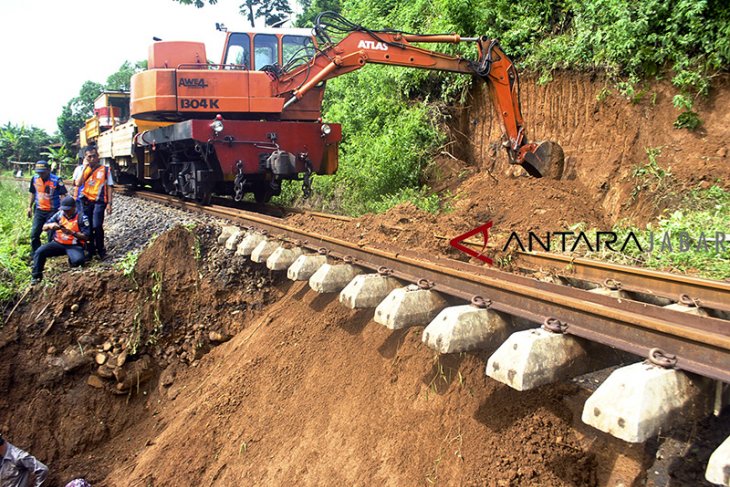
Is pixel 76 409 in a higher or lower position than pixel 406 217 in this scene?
lower

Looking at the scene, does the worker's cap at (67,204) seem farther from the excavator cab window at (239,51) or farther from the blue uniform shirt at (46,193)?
the excavator cab window at (239,51)

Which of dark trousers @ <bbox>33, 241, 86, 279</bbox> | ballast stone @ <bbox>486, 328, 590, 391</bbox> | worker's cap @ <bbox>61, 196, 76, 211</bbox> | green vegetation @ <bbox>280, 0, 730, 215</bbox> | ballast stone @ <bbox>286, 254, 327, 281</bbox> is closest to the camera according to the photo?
ballast stone @ <bbox>486, 328, 590, 391</bbox>

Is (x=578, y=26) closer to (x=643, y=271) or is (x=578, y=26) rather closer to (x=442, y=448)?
(x=643, y=271)

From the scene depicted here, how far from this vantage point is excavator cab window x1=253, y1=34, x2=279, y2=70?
9.36 meters

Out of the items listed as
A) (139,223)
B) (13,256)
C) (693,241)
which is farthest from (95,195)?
(693,241)

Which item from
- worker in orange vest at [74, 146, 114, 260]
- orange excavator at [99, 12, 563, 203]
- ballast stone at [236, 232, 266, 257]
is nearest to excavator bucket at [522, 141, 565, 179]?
orange excavator at [99, 12, 563, 203]

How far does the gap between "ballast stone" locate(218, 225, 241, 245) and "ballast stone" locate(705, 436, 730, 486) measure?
17.9 ft

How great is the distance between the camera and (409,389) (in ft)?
11.8

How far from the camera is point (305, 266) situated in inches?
189

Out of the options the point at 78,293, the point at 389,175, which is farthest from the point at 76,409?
the point at 389,175

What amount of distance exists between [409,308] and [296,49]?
7543mm

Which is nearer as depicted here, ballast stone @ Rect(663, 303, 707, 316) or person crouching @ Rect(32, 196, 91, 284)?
ballast stone @ Rect(663, 303, 707, 316)

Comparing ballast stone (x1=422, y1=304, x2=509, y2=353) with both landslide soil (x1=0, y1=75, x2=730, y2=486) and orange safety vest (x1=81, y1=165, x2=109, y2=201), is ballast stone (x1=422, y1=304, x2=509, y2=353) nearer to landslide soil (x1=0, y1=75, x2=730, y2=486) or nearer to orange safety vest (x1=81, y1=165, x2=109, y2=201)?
landslide soil (x1=0, y1=75, x2=730, y2=486)

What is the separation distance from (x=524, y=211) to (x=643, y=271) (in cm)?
389
